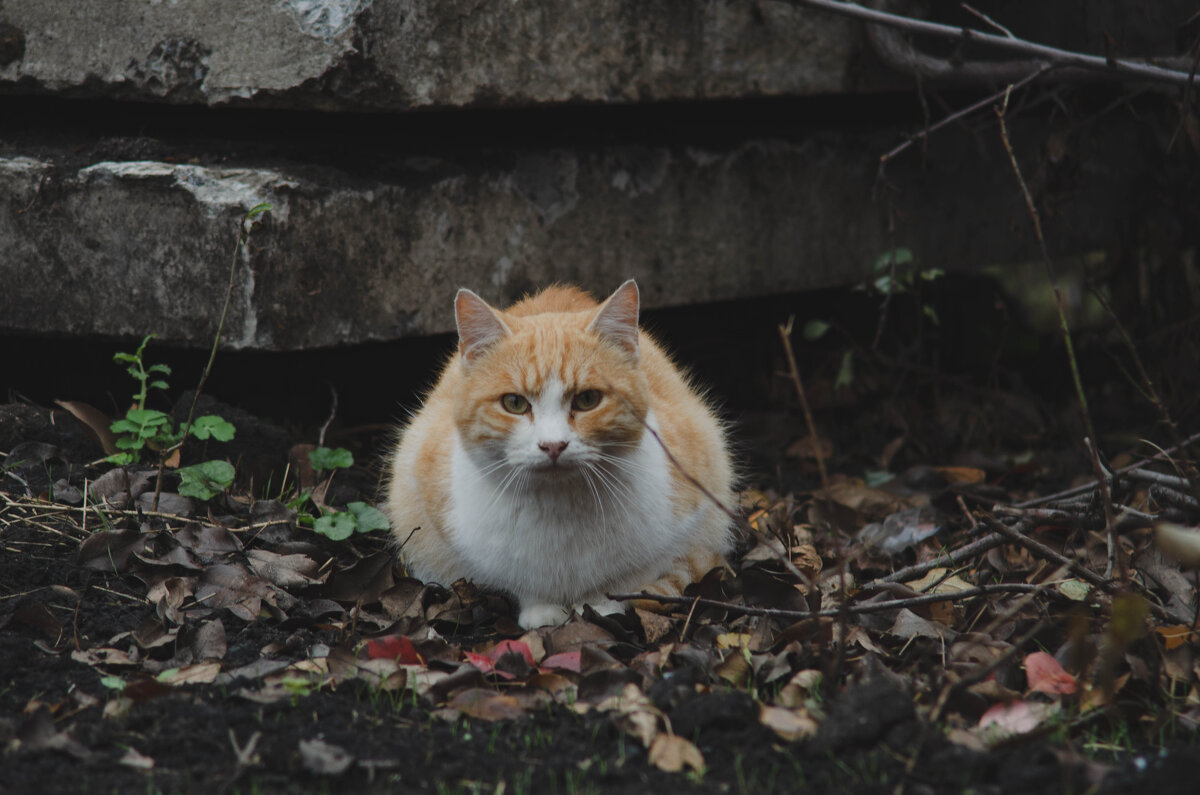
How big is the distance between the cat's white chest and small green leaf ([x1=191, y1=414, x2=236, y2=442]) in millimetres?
841

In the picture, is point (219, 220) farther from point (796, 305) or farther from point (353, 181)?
point (796, 305)

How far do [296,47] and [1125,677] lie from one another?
2673mm

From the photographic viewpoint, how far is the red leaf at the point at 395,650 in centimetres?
246

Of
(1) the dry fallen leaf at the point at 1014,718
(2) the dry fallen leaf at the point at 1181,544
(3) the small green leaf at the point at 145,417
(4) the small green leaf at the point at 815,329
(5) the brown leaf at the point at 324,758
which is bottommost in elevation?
(5) the brown leaf at the point at 324,758

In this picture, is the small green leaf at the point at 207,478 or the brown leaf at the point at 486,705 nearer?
the brown leaf at the point at 486,705

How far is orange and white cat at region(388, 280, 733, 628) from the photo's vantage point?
272 cm

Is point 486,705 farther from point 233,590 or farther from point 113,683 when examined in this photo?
point 233,590

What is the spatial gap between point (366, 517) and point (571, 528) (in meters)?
0.78

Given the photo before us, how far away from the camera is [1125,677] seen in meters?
2.18

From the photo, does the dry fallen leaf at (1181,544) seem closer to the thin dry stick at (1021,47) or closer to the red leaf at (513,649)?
the red leaf at (513,649)

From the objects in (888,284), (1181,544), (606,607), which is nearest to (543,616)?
(606,607)

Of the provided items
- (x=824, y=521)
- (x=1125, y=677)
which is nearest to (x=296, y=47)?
(x=824, y=521)

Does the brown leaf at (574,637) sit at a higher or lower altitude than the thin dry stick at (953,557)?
lower

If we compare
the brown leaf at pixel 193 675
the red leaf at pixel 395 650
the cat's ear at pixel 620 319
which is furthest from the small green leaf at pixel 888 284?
the brown leaf at pixel 193 675
